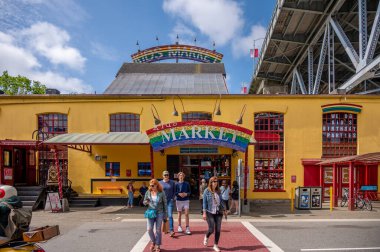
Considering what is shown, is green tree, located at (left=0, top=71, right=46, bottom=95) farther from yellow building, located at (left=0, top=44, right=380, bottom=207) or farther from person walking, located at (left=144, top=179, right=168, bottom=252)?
person walking, located at (left=144, top=179, right=168, bottom=252)

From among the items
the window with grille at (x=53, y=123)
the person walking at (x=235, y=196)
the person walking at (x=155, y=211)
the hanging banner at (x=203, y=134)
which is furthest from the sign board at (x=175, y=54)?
the person walking at (x=155, y=211)

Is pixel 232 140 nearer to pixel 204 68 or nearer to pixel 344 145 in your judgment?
pixel 344 145

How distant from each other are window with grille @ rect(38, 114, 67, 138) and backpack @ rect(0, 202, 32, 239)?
1345 cm

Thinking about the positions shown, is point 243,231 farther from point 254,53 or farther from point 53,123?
point 254,53

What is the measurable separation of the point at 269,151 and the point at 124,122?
27.9 feet

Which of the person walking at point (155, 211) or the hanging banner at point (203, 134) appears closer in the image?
the person walking at point (155, 211)

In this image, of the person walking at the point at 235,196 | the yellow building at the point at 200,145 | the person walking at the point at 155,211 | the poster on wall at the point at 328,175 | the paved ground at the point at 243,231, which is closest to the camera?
the person walking at the point at 155,211

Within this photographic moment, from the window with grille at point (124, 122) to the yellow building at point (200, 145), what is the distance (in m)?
0.06

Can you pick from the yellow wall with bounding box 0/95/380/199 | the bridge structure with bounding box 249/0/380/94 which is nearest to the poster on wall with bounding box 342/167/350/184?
the yellow wall with bounding box 0/95/380/199

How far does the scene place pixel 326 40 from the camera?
21.3 metres

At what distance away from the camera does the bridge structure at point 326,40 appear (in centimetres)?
1587

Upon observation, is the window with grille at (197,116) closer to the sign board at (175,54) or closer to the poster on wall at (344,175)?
the poster on wall at (344,175)

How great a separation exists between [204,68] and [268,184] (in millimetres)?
16172

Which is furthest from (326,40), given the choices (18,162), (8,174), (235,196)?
(8,174)
